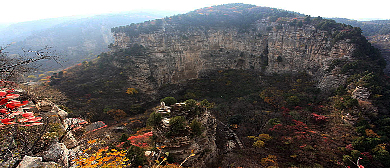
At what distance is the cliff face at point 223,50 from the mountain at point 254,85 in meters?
0.29

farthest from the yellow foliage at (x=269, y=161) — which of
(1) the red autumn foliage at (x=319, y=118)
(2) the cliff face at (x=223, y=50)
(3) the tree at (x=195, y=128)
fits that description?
(2) the cliff face at (x=223, y=50)

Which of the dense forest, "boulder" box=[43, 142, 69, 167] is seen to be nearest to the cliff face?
the dense forest

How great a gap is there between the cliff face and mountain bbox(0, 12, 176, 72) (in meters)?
41.6

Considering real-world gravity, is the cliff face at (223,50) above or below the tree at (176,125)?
above

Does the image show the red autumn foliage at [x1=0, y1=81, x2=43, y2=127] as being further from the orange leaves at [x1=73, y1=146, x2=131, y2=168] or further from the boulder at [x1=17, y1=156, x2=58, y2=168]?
the orange leaves at [x1=73, y1=146, x2=131, y2=168]

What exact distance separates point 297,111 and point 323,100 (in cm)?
565

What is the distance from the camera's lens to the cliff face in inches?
1592

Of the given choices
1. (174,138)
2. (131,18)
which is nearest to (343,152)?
(174,138)

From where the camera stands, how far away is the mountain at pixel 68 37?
73.6 meters

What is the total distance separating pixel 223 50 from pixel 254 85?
17.2 meters

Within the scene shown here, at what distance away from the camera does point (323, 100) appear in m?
28.2

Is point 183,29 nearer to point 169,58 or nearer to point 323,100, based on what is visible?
point 169,58

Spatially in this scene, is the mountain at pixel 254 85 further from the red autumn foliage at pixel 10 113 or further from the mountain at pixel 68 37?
the mountain at pixel 68 37

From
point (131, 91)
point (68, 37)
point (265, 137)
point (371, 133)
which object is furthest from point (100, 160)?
point (68, 37)
